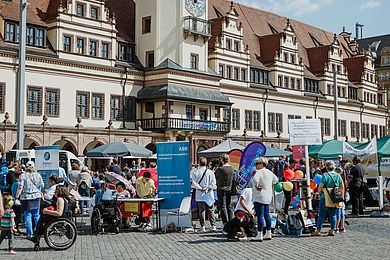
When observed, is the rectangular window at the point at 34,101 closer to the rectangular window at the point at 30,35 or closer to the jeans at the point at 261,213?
the rectangular window at the point at 30,35

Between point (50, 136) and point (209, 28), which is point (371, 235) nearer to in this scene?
point (50, 136)

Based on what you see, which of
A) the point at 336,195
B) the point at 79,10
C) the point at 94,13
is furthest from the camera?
the point at 94,13

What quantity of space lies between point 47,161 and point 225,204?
6.18 m

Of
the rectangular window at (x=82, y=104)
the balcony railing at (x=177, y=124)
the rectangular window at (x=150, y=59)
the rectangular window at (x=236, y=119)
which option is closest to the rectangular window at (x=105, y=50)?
the rectangular window at (x=82, y=104)

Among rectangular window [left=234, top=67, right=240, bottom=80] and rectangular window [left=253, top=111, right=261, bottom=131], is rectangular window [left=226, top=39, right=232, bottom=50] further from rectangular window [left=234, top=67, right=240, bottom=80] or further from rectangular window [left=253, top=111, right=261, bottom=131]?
rectangular window [left=253, top=111, right=261, bottom=131]

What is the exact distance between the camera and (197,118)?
142 feet

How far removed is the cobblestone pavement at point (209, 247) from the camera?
12266mm

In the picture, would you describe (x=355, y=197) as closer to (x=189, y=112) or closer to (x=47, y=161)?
(x=47, y=161)

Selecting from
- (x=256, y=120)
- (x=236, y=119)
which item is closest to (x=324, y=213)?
(x=236, y=119)

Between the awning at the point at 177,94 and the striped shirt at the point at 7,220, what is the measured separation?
2757cm

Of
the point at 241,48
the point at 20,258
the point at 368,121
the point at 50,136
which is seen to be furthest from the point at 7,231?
the point at 368,121

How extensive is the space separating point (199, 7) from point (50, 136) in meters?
16.6

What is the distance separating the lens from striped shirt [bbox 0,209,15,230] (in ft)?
41.7

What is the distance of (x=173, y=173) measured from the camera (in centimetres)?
1677
